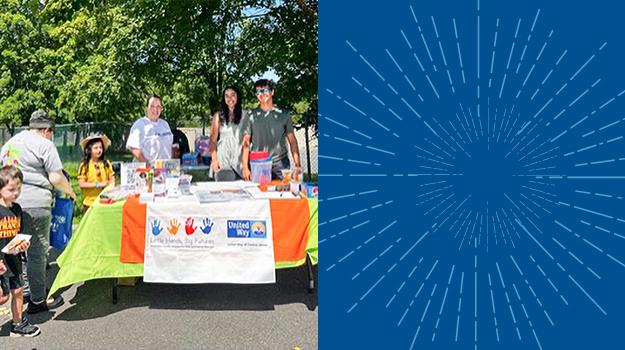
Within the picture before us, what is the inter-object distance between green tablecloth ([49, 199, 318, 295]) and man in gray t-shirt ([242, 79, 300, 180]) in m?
1.26

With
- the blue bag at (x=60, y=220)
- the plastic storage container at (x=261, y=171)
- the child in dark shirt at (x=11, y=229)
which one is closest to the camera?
the child in dark shirt at (x=11, y=229)

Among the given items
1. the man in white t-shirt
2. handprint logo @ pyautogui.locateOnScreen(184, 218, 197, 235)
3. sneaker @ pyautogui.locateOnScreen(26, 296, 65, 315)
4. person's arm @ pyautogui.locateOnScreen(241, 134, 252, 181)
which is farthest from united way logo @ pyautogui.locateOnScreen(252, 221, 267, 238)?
sneaker @ pyautogui.locateOnScreen(26, 296, 65, 315)

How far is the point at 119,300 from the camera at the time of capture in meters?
3.83

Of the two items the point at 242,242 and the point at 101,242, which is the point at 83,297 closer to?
the point at 101,242

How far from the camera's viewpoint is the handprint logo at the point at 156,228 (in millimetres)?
3457

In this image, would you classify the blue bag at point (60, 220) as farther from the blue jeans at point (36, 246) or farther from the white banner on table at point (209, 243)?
the white banner on table at point (209, 243)

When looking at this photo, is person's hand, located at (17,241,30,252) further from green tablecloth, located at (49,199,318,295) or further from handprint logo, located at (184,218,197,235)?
handprint logo, located at (184,218,197,235)

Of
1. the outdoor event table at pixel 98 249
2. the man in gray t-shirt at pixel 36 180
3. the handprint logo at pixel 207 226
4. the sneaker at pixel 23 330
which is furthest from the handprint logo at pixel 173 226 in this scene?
the sneaker at pixel 23 330

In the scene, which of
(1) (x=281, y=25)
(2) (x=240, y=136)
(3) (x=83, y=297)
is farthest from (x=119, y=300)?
(1) (x=281, y=25)

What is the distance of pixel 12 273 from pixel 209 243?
1110mm

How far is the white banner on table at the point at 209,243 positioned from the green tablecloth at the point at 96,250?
140 mm

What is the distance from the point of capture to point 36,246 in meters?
3.39

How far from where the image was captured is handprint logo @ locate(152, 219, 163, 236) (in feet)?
11.3

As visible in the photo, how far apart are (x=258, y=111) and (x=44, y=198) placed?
1771 mm
